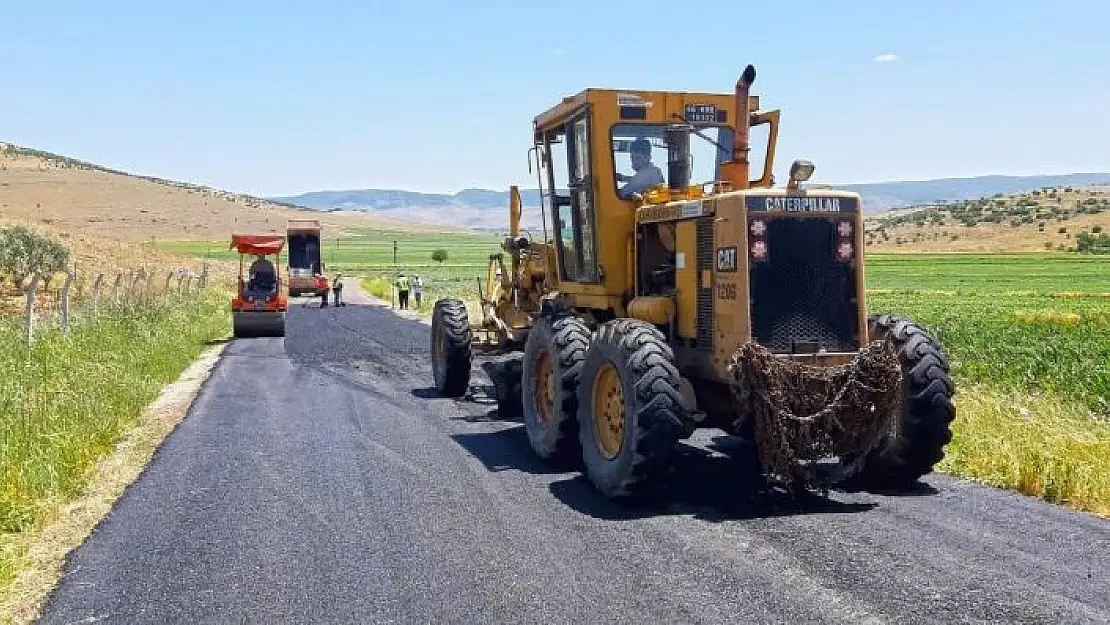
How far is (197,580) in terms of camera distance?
21.0 ft

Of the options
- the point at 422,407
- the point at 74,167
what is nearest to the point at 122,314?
the point at 422,407

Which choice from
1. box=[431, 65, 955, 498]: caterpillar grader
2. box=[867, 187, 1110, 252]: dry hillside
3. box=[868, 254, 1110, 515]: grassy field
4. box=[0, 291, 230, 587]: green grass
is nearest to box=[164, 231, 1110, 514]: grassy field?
box=[868, 254, 1110, 515]: grassy field

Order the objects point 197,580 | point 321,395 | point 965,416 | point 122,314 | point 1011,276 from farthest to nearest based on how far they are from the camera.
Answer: point 1011,276
point 122,314
point 321,395
point 965,416
point 197,580

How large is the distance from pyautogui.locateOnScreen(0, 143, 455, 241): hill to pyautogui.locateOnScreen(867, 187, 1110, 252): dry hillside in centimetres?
7710

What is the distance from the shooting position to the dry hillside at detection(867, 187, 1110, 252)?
304ft

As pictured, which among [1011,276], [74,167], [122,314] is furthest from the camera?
[74,167]

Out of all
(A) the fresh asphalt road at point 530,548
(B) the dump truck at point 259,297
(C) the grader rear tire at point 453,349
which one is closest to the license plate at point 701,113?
(A) the fresh asphalt road at point 530,548

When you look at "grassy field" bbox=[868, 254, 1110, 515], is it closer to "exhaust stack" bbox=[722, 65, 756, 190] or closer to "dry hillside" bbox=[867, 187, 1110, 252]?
"exhaust stack" bbox=[722, 65, 756, 190]

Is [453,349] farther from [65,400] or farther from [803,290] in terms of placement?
[803,290]

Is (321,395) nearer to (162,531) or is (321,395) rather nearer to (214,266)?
(162,531)

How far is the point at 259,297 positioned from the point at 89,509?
17.5 metres

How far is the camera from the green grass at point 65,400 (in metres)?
8.14

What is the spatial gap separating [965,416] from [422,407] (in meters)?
6.25

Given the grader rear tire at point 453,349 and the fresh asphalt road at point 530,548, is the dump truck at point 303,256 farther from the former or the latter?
the fresh asphalt road at point 530,548
